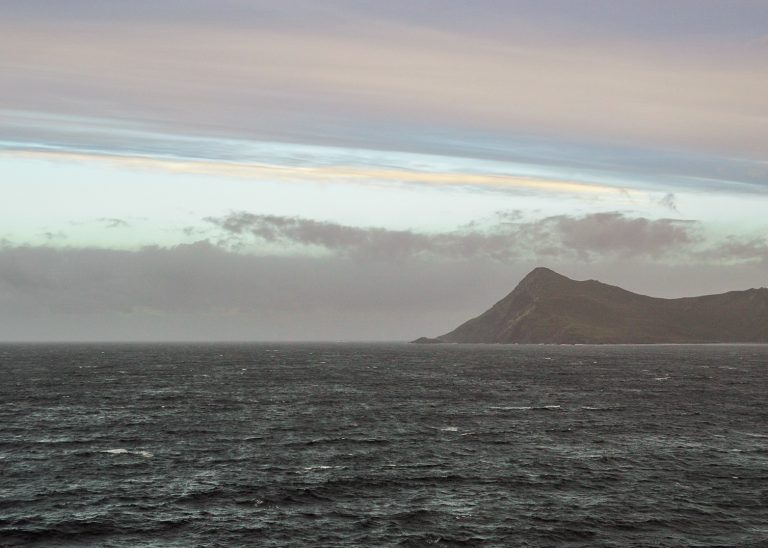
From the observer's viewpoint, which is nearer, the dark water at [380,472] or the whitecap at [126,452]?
the dark water at [380,472]

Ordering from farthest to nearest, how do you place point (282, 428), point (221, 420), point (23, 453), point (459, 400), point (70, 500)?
point (459, 400)
point (221, 420)
point (282, 428)
point (23, 453)
point (70, 500)

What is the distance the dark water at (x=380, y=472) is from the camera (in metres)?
57.4

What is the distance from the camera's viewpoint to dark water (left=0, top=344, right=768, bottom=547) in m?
57.4

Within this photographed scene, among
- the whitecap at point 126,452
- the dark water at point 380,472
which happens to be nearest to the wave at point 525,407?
the dark water at point 380,472

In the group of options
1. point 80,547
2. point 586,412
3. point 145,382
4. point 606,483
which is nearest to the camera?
point 80,547

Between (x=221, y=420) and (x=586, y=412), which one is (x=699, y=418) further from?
(x=221, y=420)

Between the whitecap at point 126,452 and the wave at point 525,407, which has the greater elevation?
Result: the whitecap at point 126,452

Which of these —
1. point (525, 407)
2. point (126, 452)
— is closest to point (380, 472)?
point (126, 452)

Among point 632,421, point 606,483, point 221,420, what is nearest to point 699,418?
point 632,421

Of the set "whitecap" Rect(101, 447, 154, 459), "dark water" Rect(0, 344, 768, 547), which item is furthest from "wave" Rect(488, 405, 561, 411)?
"whitecap" Rect(101, 447, 154, 459)

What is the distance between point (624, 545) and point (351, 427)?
180 ft

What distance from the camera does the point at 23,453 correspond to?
83.7 m

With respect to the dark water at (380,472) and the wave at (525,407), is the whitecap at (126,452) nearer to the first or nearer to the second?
the dark water at (380,472)

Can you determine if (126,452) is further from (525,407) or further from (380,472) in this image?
(525,407)
